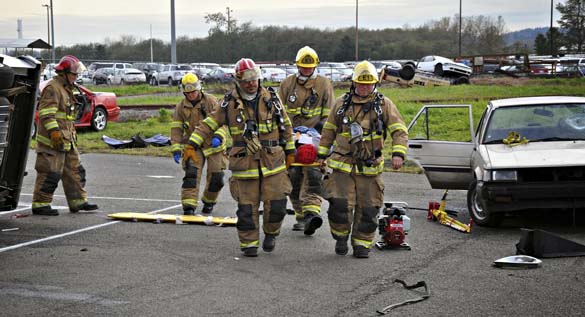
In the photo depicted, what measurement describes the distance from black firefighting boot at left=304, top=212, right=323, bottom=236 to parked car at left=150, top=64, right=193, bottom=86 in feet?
143

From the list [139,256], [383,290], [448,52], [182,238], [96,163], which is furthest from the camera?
Answer: [448,52]

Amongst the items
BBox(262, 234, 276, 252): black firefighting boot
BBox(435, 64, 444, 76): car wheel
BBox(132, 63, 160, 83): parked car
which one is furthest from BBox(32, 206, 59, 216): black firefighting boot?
BBox(132, 63, 160, 83): parked car

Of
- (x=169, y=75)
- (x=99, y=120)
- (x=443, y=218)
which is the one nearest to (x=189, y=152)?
(x=443, y=218)

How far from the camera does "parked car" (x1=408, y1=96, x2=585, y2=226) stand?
955 cm

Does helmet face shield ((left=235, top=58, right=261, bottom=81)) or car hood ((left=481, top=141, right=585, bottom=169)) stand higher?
helmet face shield ((left=235, top=58, right=261, bottom=81))

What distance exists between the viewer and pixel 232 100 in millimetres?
8969

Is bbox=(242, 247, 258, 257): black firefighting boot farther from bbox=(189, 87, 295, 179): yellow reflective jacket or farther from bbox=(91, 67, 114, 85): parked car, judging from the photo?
bbox=(91, 67, 114, 85): parked car

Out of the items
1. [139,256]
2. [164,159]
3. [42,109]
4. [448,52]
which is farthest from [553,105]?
[448,52]

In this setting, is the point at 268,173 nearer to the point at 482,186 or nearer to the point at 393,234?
the point at 393,234

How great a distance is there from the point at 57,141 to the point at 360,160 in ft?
14.2

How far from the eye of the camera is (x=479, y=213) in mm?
10242

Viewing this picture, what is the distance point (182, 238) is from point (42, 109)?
9.59 ft

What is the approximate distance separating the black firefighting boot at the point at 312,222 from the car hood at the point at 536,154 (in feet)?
6.82

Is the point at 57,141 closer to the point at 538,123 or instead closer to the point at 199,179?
the point at 199,179
